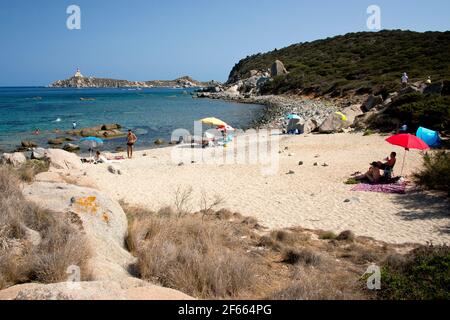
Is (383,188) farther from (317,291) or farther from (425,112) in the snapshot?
(425,112)

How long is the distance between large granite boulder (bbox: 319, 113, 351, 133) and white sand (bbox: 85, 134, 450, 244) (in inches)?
155

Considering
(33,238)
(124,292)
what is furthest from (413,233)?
(33,238)

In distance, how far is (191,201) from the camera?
38.0 ft

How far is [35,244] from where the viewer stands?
471cm

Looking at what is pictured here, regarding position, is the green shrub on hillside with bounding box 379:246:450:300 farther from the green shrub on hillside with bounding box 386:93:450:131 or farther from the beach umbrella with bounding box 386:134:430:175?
the green shrub on hillside with bounding box 386:93:450:131

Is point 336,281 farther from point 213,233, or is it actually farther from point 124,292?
point 124,292

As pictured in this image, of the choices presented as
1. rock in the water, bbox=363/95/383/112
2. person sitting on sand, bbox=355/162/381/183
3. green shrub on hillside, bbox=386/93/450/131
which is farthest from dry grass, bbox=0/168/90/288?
rock in the water, bbox=363/95/383/112

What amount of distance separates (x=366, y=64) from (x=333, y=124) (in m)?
40.6

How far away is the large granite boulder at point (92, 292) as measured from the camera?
10.0ft

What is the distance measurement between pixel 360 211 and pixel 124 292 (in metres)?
8.24

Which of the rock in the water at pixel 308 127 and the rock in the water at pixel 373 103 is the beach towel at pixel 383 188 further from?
the rock in the water at pixel 373 103

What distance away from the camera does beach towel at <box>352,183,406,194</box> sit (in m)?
11.5

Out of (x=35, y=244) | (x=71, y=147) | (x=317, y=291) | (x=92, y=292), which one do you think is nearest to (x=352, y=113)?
(x=71, y=147)

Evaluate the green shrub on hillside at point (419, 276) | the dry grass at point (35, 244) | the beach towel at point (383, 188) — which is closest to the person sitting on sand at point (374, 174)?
the beach towel at point (383, 188)
